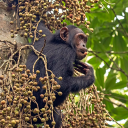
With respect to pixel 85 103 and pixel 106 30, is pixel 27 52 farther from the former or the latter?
pixel 106 30

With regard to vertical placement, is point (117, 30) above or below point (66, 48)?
above

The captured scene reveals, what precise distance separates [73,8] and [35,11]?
1.74ft

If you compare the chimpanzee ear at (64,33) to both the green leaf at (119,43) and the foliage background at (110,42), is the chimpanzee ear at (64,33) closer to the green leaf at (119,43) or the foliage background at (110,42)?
the foliage background at (110,42)

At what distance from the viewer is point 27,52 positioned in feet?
10.9

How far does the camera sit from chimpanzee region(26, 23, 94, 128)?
10.2ft

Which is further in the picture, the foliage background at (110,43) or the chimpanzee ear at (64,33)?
the foliage background at (110,43)

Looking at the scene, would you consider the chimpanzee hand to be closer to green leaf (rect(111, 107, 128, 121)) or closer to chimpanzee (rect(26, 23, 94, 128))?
chimpanzee (rect(26, 23, 94, 128))

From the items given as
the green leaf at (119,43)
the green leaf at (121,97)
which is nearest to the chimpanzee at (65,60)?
the green leaf at (121,97)

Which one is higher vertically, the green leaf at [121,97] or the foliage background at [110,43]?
the foliage background at [110,43]

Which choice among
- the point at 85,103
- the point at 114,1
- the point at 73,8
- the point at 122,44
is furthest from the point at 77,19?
the point at 122,44

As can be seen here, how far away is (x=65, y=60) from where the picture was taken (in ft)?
10.4

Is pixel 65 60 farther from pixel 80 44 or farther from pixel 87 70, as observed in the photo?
pixel 80 44

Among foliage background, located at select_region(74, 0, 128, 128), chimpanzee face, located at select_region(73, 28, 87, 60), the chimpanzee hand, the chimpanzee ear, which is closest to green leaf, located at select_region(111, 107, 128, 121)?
foliage background, located at select_region(74, 0, 128, 128)

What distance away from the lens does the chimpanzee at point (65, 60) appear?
311 cm
